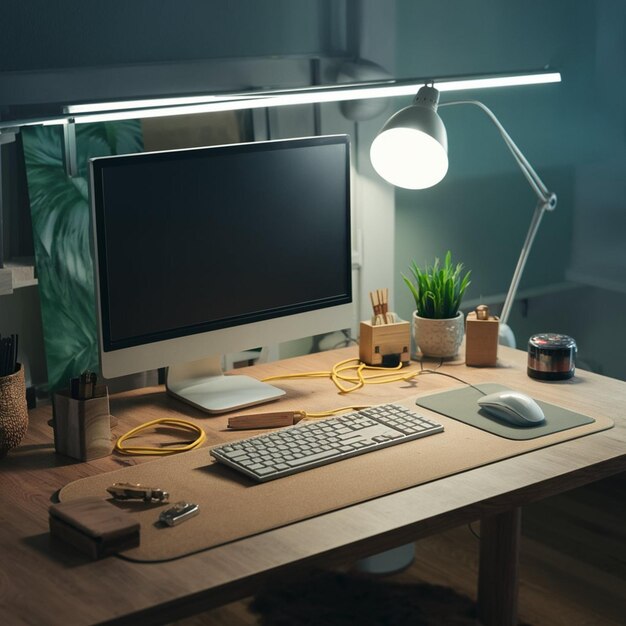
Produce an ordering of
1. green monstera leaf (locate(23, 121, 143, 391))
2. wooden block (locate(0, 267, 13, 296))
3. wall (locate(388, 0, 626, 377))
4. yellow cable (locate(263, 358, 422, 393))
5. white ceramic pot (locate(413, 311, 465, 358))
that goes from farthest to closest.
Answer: wall (locate(388, 0, 626, 377))
white ceramic pot (locate(413, 311, 465, 358))
yellow cable (locate(263, 358, 422, 393))
green monstera leaf (locate(23, 121, 143, 391))
wooden block (locate(0, 267, 13, 296))

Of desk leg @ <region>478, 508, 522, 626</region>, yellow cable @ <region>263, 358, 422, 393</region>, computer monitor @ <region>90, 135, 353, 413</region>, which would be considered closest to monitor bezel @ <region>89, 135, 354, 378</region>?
computer monitor @ <region>90, 135, 353, 413</region>

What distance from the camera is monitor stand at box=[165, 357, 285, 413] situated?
188cm

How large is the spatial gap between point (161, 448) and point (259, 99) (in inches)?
26.3

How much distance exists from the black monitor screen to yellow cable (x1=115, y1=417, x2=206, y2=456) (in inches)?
5.8

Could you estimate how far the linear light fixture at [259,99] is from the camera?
1.77m

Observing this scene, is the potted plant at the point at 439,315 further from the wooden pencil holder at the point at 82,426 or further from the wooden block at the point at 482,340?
the wooden pencil holder at the point at 82,426

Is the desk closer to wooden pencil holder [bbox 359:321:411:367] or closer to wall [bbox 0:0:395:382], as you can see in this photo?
wooden pencil holder [bbox 359:321:411:367]

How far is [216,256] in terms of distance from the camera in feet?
6.05

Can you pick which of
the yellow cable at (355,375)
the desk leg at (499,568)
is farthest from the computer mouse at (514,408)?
the desk leg at (499,568)

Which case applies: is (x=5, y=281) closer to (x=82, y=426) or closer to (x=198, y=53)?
(x=82, y=426)

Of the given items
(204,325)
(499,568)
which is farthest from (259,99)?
(499,568)

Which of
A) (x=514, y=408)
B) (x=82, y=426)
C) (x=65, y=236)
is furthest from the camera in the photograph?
(x=65, y=236)

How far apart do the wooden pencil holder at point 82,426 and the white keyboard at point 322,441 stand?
0.19 metres

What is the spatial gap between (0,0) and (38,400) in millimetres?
751
